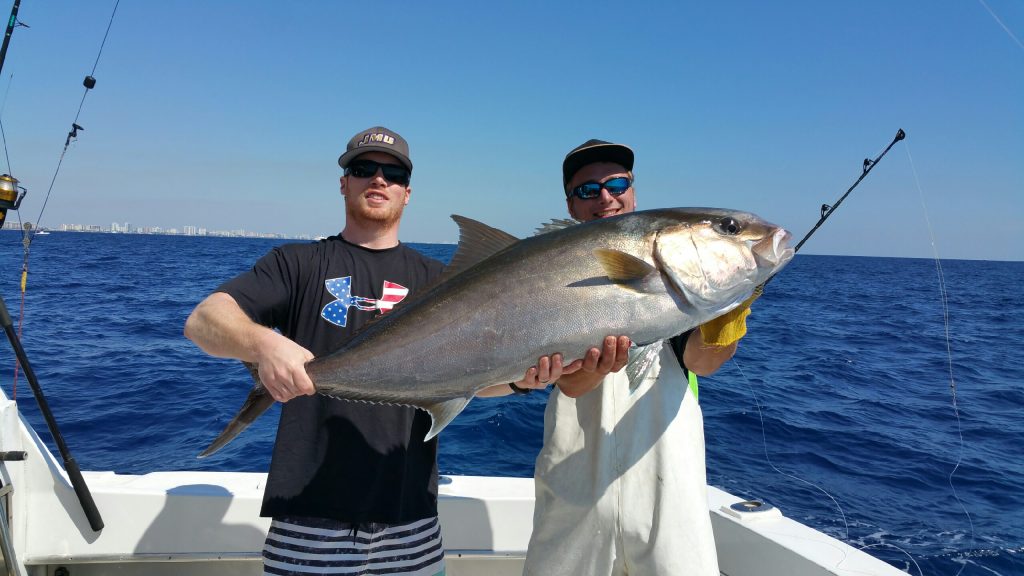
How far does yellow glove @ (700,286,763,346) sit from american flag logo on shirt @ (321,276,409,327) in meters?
1.54

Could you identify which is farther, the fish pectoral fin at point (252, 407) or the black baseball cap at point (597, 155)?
the black baseball cap at point (597, 155)

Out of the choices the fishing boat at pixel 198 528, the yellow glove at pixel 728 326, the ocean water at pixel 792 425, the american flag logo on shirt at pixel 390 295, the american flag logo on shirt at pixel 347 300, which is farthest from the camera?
the ocean water at pixel 792 425

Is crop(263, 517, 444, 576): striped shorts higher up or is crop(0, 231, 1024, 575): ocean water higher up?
crop(263, 517, 444, 576): striped shorts

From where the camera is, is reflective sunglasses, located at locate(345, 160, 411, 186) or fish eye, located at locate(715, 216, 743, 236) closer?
fish eye, located at locate(715, 216, 743, 236)

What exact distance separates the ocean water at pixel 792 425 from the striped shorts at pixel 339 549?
5265 mm

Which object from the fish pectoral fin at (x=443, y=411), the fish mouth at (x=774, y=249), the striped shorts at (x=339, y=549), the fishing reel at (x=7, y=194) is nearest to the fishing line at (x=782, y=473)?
the fish mouth at (x=774, y=249)

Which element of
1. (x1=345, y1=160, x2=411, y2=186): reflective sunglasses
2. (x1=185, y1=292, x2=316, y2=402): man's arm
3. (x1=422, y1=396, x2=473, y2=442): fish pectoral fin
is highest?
(x1=345, y1=160, x2=411, y2=186): reflective sunglasses

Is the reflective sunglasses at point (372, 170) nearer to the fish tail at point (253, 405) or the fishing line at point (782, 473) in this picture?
the fish tail at point (253, 405)

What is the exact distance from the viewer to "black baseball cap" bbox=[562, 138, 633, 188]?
3.18 metres

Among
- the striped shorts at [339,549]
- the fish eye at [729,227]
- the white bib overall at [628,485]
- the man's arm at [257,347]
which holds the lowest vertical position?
the striped shorts at [339,549]

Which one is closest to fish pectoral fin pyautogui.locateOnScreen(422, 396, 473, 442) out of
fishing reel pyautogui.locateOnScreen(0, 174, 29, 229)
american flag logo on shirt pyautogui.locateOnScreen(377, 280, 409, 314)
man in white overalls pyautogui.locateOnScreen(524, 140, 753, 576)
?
man in white overalls pyautogui.locateOnScreen(524, 140, 753, 576)

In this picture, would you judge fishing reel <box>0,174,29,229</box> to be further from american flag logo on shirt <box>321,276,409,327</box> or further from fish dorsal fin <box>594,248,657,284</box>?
fish dorsal fin <box>594,248,657,284</box>

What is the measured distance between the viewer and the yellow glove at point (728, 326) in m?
2.62

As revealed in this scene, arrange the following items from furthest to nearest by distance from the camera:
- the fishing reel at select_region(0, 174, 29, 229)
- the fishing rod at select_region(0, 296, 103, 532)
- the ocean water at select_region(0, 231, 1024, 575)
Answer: the ocean water at select_region(0, 231, 1024, 575) < the fishing reel at select_region(0, 174, 29, 229) < the fishing rod at select_region(0, 296, 103, 532)
